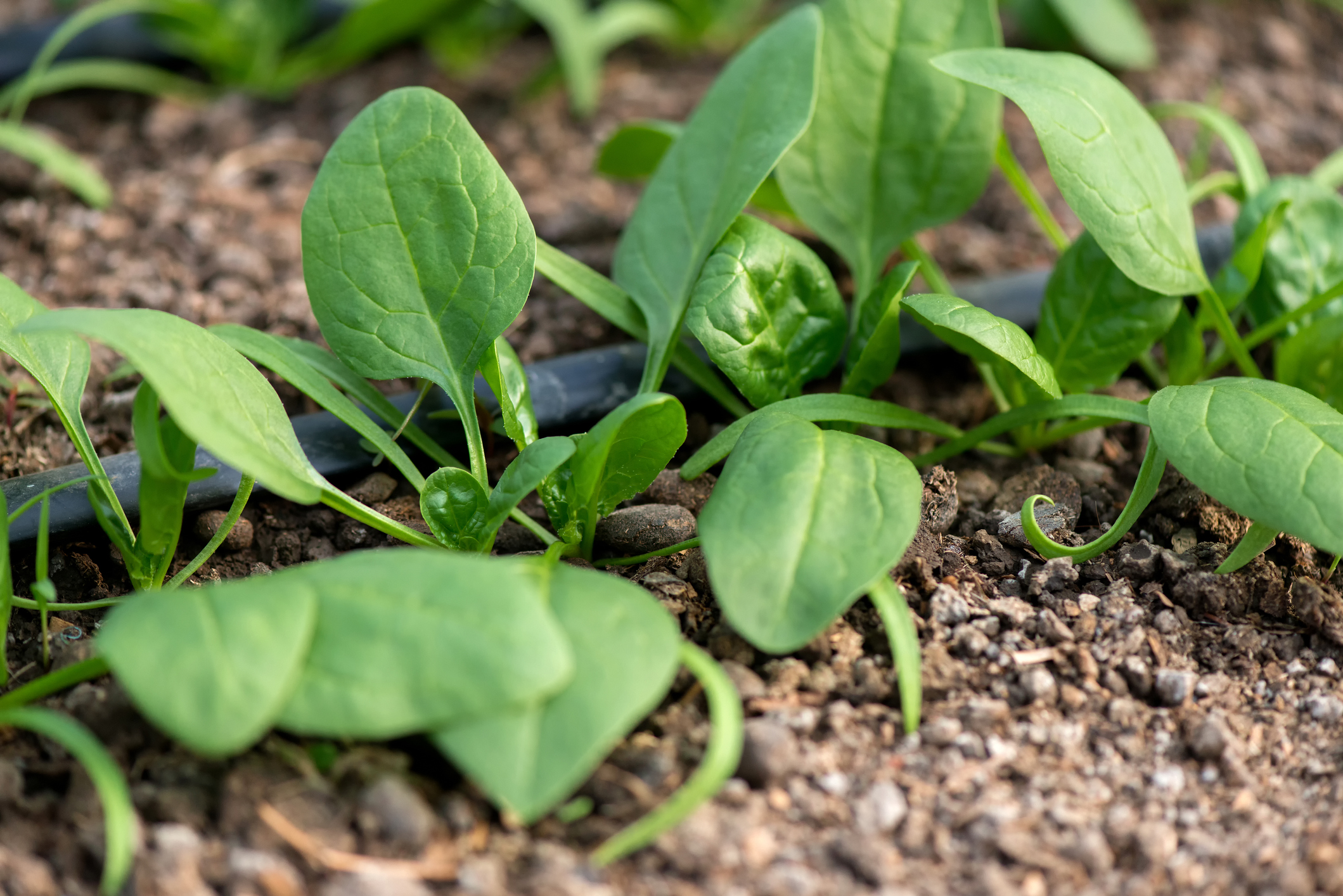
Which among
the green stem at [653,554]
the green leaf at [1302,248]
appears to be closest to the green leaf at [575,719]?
the green stem at [653,554]

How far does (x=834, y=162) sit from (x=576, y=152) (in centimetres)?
72

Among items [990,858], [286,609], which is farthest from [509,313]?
[990,858]

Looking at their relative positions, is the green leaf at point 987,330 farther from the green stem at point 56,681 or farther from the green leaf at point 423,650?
the green stem at point 56,681

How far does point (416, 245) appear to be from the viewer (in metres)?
1.13

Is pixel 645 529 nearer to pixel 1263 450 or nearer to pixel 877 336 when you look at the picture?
pixel 877 336

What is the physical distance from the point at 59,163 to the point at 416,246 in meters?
A: 0.90

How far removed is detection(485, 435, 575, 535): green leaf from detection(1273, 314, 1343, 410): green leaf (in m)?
0.84

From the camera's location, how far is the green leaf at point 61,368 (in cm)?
105

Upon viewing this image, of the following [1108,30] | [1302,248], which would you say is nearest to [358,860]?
[1302,248]

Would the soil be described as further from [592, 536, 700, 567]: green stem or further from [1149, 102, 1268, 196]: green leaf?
[1149, 102, 1268, 196]: green leaf

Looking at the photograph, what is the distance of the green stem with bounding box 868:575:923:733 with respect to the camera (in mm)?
902

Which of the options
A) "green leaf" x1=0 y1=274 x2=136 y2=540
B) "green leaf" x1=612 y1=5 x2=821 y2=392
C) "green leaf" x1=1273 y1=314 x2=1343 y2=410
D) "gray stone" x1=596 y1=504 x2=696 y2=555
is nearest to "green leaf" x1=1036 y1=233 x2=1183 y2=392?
"green leaf" x1=1273 y1=314 x2=1343 y2=410

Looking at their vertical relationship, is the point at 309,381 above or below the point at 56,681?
above

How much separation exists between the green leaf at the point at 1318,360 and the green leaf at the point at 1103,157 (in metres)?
0.14
